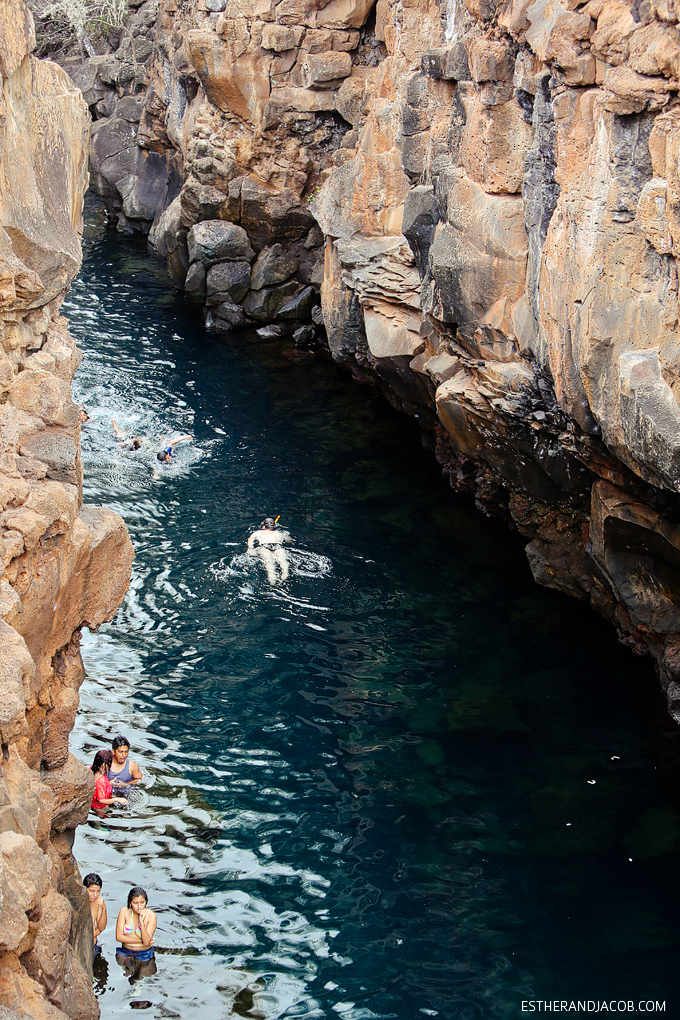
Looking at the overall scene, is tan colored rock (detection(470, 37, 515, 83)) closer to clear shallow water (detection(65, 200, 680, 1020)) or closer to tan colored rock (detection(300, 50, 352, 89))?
clear shallow water (detection(65, 200, 680, 1020))

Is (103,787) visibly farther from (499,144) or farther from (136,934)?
(499,144)

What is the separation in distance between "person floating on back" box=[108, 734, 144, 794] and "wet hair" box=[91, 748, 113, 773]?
1.9 inches

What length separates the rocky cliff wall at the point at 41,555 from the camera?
5.95 meters

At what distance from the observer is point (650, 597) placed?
41.6 feet

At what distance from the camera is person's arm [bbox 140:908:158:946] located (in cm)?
902

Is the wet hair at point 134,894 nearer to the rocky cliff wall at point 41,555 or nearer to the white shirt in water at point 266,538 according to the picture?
the rocky cliff wall at point 41,555

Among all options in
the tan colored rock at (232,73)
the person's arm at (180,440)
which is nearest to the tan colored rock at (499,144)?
the person's arm at (180,440)

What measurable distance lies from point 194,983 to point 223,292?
21808 millimetres

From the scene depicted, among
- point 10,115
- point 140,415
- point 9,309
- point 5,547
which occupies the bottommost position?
point 140,415

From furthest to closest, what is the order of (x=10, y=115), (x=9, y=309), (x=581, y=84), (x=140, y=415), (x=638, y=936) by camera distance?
(x=140, y=415)
(x=581, y=84)
(x=638, y=936)
(x=10, y=115)
(x=9, y=309)

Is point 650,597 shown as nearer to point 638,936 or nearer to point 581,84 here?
point 638,936

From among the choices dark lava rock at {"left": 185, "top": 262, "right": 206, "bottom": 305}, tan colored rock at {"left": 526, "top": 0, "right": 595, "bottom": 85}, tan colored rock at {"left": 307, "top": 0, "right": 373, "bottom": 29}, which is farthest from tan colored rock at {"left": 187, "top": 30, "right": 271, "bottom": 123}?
tan colored rock at {"left": 526, "top": 0, "right": 595, "bottom": 85}

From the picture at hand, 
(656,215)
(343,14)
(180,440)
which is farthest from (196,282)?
(656,215)

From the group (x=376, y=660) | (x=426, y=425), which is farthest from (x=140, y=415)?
(x=376, y=660)
